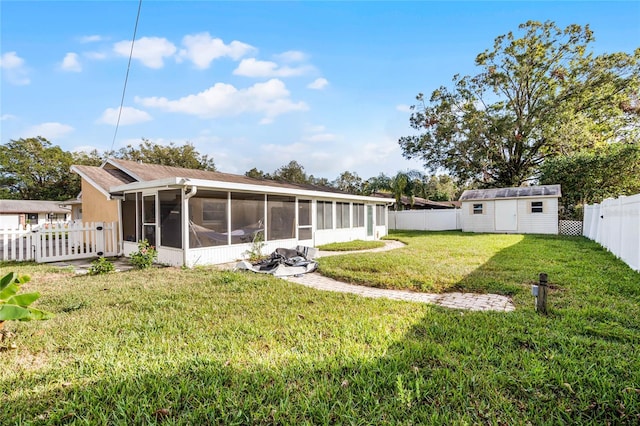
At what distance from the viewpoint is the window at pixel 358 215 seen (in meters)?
14.0

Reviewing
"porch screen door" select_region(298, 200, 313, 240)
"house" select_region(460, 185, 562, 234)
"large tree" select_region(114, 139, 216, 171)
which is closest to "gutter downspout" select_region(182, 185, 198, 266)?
"porch screen door" select_region(298, 200, 313, 240)

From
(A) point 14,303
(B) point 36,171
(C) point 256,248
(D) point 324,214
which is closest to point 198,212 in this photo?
(C) point 256,248

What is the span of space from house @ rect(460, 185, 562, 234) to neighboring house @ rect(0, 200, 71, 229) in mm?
35031

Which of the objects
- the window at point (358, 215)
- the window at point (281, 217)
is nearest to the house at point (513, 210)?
the window at point (358, 215)

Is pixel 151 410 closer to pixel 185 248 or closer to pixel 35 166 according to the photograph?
pixel 185 248

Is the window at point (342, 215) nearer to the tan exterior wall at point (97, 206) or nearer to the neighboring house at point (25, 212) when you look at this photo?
the tan exterior wall at point (97, 206)

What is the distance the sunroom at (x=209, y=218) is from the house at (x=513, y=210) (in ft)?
41.2

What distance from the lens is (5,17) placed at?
7.04m

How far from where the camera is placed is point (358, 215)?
1432cm

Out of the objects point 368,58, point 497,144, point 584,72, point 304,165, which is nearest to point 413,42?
point 368,58

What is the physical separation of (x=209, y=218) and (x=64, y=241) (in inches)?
177

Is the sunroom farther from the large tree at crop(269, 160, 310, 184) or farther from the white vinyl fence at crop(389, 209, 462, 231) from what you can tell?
the large tree at crop(269, 160, 310, 184)

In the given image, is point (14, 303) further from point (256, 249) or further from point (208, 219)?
point (256, 249)

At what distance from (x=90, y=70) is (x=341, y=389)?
36.3 feet
